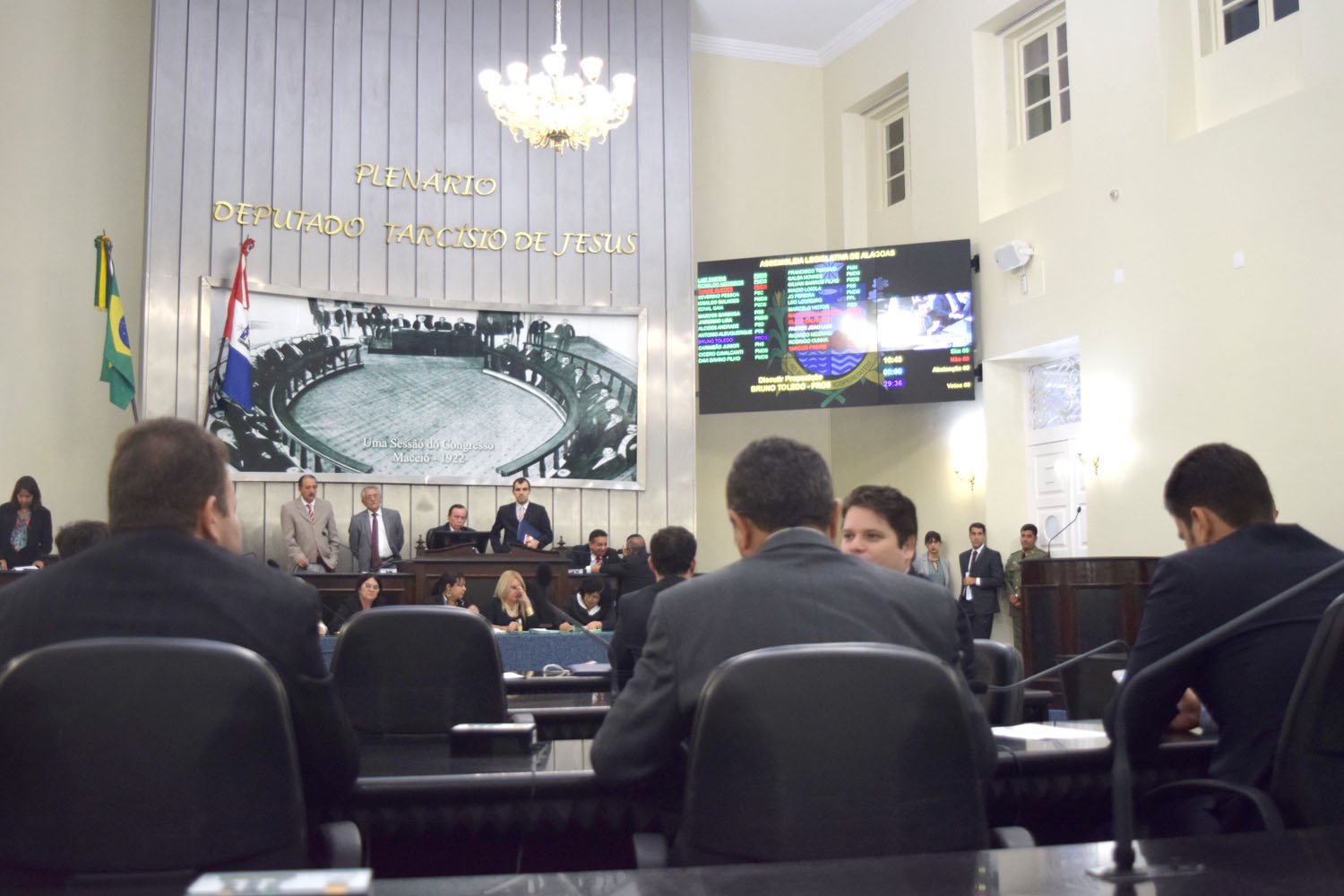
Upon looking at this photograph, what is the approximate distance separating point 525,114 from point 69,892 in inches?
321

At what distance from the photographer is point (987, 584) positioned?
10.4 m

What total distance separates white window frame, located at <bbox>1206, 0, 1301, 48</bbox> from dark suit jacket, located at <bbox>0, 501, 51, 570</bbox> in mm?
8840

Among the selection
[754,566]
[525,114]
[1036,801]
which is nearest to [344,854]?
[754,566]

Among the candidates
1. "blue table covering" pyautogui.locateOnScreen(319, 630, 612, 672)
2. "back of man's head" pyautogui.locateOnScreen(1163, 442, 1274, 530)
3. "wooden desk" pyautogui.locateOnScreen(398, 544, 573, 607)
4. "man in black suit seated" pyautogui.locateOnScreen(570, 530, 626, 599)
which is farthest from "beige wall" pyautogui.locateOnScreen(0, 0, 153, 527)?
"back of man's head" pyautogui.locateOnScreen(1163, 442, 1274, 530)

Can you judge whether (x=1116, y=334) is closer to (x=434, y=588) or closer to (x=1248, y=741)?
(x=434, y=588)

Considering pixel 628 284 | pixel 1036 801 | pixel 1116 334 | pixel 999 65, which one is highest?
pixel 999 65

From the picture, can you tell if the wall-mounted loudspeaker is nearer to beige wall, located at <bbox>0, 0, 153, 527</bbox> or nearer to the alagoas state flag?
the alagoas state flag

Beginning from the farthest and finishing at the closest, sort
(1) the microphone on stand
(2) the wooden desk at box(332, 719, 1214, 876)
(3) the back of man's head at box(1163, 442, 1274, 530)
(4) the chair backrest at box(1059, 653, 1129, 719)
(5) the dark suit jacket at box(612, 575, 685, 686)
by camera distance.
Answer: (1) the microphone on stand → (5) the dark suit jacket at box(612, 575, 685, 686) → (4) the chair backrest at box(1059, 653, 1129, 719) → (3) the back of man's head at box(1163, 442, 1274, 530) → (2) the wooden desk at box(332, 719, 1214, 876)

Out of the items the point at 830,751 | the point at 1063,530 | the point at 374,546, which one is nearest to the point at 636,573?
the point at 374,546

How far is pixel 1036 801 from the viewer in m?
2.11

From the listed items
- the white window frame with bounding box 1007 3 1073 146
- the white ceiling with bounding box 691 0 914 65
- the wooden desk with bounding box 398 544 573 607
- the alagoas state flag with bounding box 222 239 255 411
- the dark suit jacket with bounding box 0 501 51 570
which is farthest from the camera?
the white ceiling with bounding box 691 0 914 65

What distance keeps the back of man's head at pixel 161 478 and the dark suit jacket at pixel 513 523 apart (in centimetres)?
803

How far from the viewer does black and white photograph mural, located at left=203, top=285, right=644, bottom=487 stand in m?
9.94

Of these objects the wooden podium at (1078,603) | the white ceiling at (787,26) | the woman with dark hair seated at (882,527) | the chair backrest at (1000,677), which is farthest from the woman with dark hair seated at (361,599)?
the white ceiling at (787,26)
